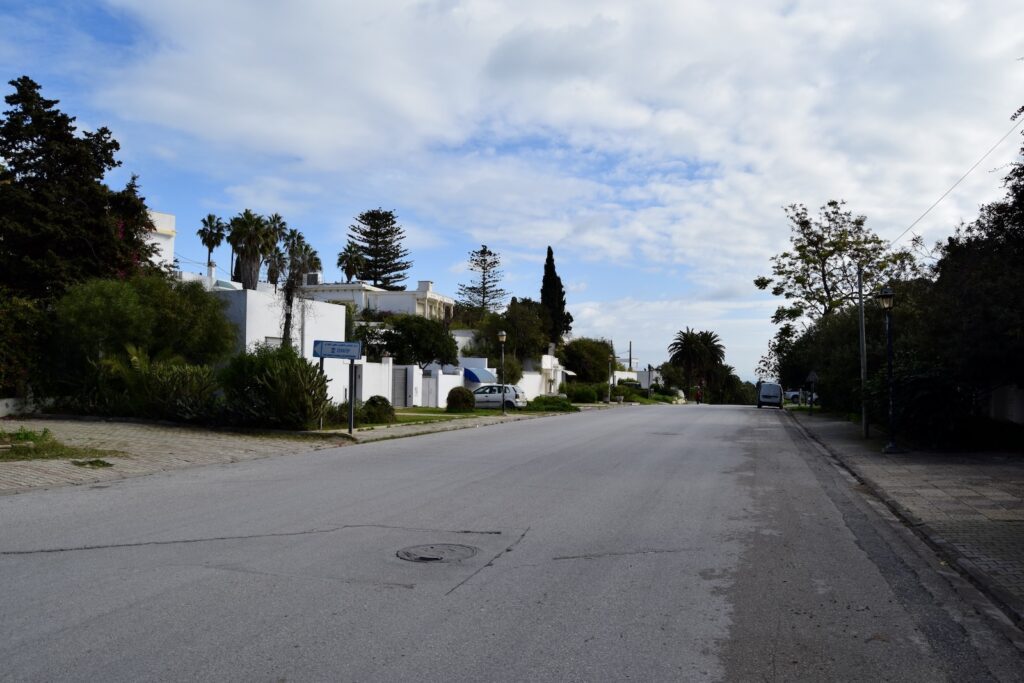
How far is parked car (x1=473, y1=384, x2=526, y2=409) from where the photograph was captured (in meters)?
47.1

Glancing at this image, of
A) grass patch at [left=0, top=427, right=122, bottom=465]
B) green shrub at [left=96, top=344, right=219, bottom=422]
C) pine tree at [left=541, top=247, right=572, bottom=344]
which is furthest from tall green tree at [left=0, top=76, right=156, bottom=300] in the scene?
pine tree at [left=541, top=247, right=572, bottom=344]

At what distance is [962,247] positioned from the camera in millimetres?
20594

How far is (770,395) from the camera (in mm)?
60406

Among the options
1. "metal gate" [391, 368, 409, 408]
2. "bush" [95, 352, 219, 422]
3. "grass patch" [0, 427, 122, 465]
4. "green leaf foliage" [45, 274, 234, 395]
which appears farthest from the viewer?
"metal gate" [391, 368, 409, 408]

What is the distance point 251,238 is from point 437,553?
154 ft

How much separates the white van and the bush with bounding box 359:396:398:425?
124 ft

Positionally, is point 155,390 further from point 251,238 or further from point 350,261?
point 350,261

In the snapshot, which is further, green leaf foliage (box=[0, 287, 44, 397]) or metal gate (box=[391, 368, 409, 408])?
metal gate (box=[391, 368, 409, 408])

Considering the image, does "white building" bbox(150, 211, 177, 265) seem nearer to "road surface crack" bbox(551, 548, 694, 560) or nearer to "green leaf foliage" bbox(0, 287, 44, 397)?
"green leaf foliage" bbox(0, 287, 44, 397)

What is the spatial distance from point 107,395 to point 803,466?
20.8 meters

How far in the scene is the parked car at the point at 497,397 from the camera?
155 feet

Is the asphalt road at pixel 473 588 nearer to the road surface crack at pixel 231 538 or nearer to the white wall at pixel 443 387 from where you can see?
the road surface crack at pixel 231 538

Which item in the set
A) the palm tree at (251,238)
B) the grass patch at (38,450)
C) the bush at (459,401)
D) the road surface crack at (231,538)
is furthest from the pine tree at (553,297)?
the road surface crack at (231,538)

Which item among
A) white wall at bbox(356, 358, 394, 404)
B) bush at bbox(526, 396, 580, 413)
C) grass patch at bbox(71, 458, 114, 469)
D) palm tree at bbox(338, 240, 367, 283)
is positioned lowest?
grass patch at bbox(71, 458, 114, 469)
